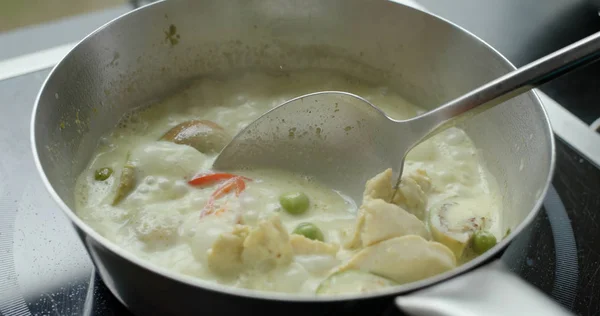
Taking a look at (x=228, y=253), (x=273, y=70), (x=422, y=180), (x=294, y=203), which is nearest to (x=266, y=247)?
(x=228, y=253)

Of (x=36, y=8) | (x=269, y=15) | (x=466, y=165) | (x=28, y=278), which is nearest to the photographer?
(x=28, y=278)

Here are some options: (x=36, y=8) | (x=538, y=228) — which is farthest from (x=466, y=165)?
(x=36, y=8)

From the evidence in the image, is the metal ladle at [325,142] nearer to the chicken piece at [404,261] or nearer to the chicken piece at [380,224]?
the chicken piece at [380,224]

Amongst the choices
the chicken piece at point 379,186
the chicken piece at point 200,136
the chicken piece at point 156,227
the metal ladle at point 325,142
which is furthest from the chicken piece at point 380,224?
the chicken piece at point 200,136

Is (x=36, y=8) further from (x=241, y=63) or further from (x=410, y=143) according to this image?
(x=410, y=143)

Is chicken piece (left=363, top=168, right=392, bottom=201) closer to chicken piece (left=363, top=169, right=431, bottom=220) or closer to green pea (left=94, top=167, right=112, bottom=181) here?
chicken piece (left=363, top=169, right=431, bottom=220)

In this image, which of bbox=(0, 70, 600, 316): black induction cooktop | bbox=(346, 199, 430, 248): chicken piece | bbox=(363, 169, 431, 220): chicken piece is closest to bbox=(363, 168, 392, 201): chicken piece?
bbox=(363, 169, 431, 220): chicken piece
